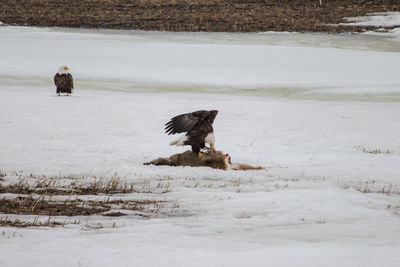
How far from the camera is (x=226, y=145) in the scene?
11.4 meters

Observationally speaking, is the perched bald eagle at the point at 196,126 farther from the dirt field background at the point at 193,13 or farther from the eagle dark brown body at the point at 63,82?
the dirt field background at the point at 193,13

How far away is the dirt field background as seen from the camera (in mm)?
39344

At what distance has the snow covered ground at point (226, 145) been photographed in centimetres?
506

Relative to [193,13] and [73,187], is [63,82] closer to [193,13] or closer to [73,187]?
[73,187]

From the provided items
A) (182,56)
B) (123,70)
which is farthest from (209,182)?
(182,56)

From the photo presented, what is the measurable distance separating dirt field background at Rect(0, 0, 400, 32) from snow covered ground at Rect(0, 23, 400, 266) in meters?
9.41

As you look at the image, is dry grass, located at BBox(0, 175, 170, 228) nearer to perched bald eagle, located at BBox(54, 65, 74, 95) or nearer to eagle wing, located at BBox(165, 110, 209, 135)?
eagle wing, located at BBox(165, 110, 209, 135)

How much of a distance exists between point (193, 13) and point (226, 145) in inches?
1343

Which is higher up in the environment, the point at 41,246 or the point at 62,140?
the point at 41,246

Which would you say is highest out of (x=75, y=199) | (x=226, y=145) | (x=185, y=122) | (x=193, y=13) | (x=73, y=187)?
(x=185, y=122)

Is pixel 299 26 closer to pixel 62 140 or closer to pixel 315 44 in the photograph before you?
pixel 315 44

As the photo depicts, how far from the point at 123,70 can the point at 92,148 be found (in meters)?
13.6

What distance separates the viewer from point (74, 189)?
25.0 feet

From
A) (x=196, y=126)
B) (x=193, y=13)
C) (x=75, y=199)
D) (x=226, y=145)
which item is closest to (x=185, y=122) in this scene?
(x=196, y=126)
